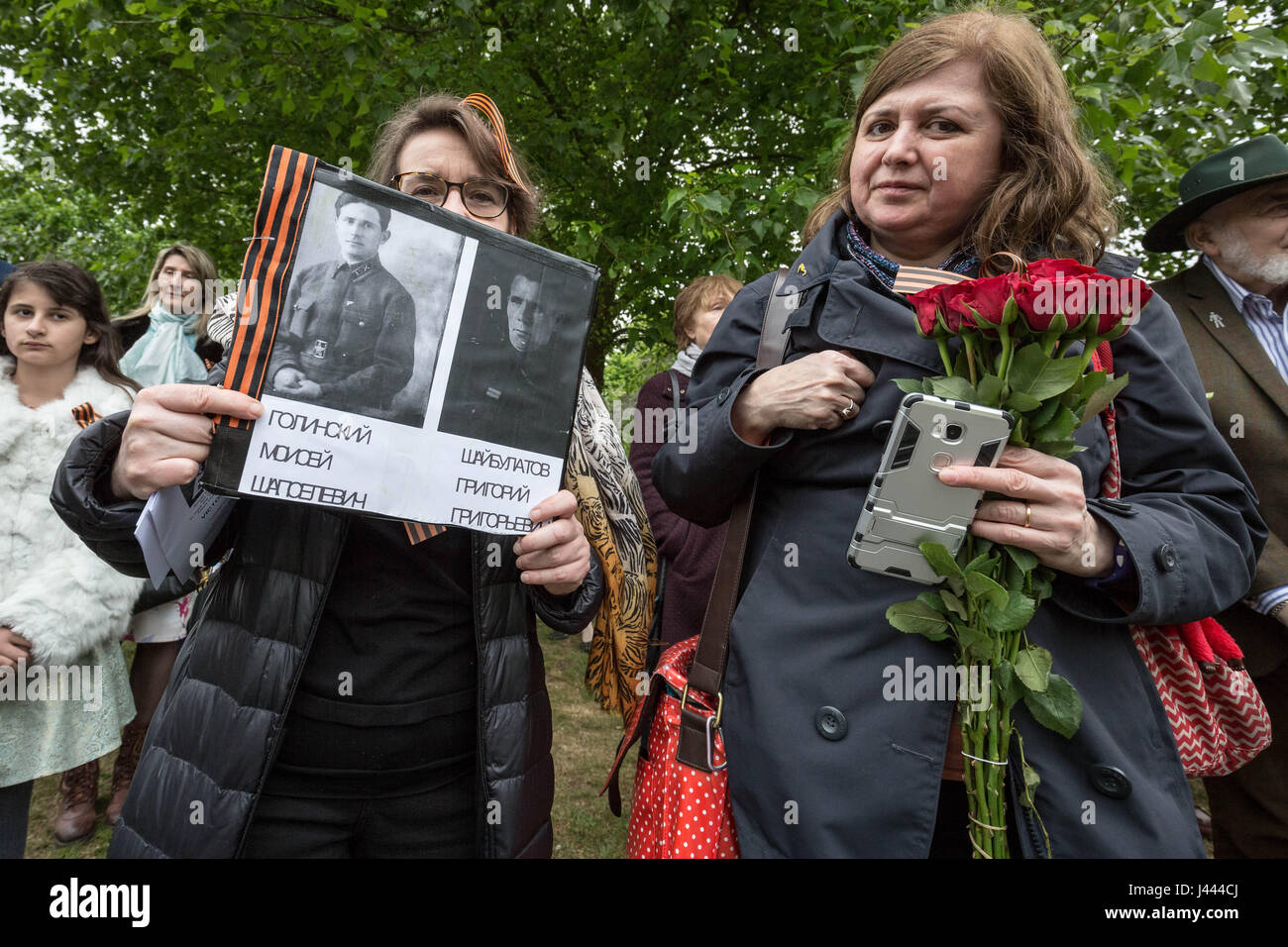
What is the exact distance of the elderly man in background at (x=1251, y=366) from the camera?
2346 mm

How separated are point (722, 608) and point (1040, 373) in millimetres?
703

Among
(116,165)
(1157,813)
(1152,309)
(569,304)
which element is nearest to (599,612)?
(569,304)

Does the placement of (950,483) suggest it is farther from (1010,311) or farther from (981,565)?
(1010,311)

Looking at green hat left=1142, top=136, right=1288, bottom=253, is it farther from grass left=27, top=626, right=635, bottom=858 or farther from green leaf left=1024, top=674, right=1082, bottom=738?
grass left=27, top=626, right=635, bottom=858

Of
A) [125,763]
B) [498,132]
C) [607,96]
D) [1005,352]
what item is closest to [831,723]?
[1005,352]

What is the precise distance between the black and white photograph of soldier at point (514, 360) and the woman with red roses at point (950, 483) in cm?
30

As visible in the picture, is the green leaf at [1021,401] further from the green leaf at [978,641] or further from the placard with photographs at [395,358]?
the placard with photographs at [395,358]

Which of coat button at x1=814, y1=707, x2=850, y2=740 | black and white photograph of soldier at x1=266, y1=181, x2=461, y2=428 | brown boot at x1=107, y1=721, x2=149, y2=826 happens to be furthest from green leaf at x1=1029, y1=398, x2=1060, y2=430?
brown boot at x1=107, y1=721, x2=149, y2=826

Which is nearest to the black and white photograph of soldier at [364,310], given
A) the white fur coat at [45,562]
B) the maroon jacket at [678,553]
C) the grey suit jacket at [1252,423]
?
the maroon jacket at [678,553]

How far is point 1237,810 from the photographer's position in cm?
258

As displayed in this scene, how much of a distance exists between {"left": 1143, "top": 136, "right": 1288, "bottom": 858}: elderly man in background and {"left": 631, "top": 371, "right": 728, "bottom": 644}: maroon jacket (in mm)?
1779

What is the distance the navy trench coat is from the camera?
124cm

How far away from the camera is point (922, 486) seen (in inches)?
47.9
